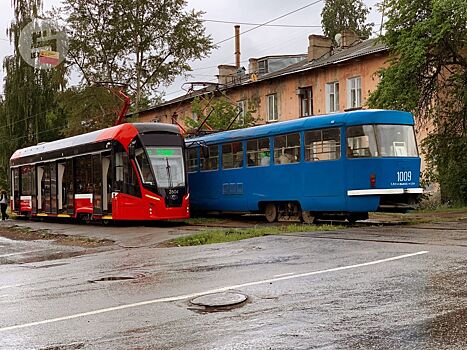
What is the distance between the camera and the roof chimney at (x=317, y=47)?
43.2 m

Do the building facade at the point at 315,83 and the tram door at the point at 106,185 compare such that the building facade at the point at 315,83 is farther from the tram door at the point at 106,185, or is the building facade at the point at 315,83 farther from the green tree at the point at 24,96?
the green tree at the point at 24,96

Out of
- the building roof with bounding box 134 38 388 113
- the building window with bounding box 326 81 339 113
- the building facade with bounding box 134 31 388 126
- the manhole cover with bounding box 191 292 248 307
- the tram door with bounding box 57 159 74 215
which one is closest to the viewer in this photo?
the manhole cover with bounding box 191 292 248 307

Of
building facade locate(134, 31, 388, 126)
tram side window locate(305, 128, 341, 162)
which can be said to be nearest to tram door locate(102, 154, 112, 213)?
tram side window locate(305, 128, 341, 162)

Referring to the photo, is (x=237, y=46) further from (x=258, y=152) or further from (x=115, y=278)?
(x=115, y=278)

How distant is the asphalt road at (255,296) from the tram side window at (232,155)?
9.93 meters

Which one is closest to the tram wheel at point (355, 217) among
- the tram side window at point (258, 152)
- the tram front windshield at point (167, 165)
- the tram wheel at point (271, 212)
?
the tram wheel at point (271, 212)

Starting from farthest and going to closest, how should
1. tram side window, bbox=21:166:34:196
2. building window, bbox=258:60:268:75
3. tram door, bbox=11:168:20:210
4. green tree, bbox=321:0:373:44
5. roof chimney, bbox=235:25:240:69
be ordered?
1. green tree, bbox=321:0:373:44
2. roof chimney, bbox=235:25:240:69
3. building window, bbox=258:60:268:75
4. tram door, bbox=11:168:20:210
5. tram side window, bbox=21:166:34:196

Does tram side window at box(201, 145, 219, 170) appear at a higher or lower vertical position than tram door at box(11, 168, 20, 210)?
higher

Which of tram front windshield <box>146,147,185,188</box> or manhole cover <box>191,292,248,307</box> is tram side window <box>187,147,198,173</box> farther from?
manhole cover <box>191,292,248,307</box>

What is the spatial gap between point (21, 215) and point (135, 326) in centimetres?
2857

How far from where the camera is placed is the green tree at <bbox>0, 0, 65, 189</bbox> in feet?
173

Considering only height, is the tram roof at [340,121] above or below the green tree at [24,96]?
below

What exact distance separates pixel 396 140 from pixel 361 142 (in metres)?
1.07

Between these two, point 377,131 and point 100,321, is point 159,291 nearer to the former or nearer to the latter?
point 100,321
